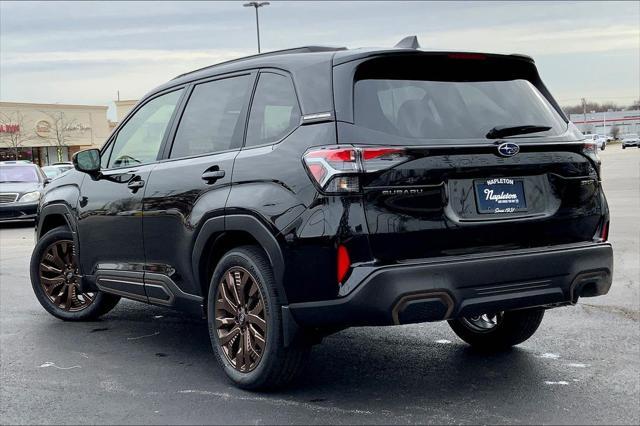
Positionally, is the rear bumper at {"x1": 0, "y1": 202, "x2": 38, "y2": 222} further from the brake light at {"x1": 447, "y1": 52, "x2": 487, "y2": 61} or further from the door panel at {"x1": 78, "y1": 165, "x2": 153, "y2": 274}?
the brake light at {"x1": 447, "y1": 52, "x2": 487, "y2": 61}

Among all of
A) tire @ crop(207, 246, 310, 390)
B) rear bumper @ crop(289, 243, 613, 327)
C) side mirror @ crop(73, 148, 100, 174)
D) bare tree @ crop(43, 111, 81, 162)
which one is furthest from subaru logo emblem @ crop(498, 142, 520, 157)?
bare tree @ crop(43, 111, 81, 162)

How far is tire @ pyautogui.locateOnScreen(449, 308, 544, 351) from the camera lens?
559 centimetres

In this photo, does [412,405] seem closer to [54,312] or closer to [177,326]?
[177,326]

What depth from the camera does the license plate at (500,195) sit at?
444 centimetres

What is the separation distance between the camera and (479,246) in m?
4.41

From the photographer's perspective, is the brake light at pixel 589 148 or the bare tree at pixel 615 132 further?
the bare tree at pixel 615 132

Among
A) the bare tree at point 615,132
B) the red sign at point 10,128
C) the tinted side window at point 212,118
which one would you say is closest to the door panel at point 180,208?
the tinted side window at point 212,118

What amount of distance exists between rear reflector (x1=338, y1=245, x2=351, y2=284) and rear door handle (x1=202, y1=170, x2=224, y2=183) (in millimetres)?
1080

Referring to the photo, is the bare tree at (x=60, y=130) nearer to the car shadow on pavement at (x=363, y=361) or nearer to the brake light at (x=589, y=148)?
the car shadow on pavement at (x=363, y=361)

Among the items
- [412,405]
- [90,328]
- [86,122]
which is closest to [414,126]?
[412,405]

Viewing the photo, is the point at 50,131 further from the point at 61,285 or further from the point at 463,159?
the point at 463,159

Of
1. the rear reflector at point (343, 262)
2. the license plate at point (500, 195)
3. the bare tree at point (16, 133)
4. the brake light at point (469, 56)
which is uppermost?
the bare tree at point (16, 133)

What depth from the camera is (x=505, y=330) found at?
5648 millimetres

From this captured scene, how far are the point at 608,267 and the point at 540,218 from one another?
0.58 metres
